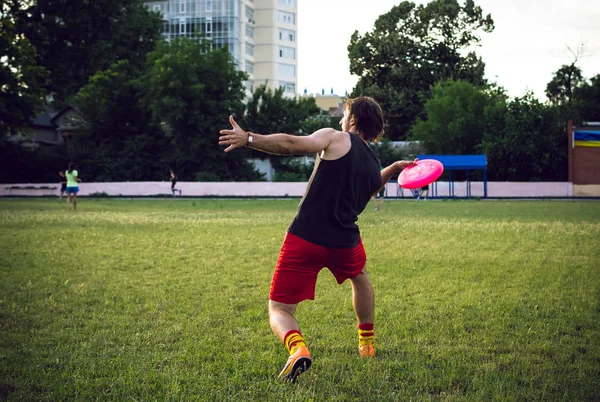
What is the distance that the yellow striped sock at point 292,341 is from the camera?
5.00 m

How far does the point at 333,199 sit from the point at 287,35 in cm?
10592

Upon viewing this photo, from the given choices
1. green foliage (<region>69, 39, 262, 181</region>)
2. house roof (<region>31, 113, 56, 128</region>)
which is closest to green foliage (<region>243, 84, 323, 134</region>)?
green foliage (<region>69, 39, 262, 181</region>)

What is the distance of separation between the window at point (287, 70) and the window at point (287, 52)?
1.29 metres

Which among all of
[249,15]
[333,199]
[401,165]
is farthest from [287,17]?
[333,199]

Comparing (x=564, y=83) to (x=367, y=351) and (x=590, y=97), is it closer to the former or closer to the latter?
(x=590, y=97)

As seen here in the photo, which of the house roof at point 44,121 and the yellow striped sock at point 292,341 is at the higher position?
the house roof at point 44,121

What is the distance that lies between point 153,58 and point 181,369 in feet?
176

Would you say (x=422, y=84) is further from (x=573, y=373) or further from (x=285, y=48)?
(x=573, y=373)

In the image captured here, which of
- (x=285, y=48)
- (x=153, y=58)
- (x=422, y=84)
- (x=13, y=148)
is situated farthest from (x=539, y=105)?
(x=285, y=48)

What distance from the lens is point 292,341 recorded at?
503 centimetres

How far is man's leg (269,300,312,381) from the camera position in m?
4.89

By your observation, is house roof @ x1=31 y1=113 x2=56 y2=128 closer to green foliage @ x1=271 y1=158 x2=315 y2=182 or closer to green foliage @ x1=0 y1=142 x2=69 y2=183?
green foliage @ x1=0 y1=142 x2=69 y2=183

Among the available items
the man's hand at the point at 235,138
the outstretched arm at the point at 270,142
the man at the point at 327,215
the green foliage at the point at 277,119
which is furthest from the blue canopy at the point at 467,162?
the man's hand at the point at 235,138

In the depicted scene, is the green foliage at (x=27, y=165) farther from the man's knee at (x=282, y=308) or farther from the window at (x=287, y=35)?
A: the window at (x=287, y=35)
